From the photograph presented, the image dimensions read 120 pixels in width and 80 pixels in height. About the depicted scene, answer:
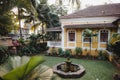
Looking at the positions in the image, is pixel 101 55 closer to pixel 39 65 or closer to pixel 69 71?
pixel 69 71

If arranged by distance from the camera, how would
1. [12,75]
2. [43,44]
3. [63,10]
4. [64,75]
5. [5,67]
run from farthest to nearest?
[63,10]
[43,44]
[64,75]
[5,67]
[12,75]

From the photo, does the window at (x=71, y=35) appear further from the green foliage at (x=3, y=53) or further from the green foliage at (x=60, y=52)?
the green foliage at (x=3, y=53)

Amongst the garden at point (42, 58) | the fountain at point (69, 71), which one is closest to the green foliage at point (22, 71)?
the garden at point (42, 58)

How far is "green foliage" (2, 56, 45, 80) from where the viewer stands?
265 centimetres

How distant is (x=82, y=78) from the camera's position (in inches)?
330

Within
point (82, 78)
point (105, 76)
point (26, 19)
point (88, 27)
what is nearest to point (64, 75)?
point (82, 78)

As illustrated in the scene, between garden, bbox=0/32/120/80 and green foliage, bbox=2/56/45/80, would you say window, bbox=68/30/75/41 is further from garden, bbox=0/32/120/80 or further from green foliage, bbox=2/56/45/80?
green foliage, bbox=2/56/45/80

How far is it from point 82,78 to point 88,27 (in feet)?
25.6

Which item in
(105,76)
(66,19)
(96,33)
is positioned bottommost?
(105,76)

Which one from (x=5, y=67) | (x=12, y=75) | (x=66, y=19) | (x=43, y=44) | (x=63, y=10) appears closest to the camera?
(x=12, y=75)

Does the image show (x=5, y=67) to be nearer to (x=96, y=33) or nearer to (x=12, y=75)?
(x=12, y=75)

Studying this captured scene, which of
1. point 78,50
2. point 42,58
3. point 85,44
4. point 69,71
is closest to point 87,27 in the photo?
point 85,44

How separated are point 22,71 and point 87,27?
1313 cm

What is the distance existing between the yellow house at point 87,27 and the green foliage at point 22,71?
41.8 ft
